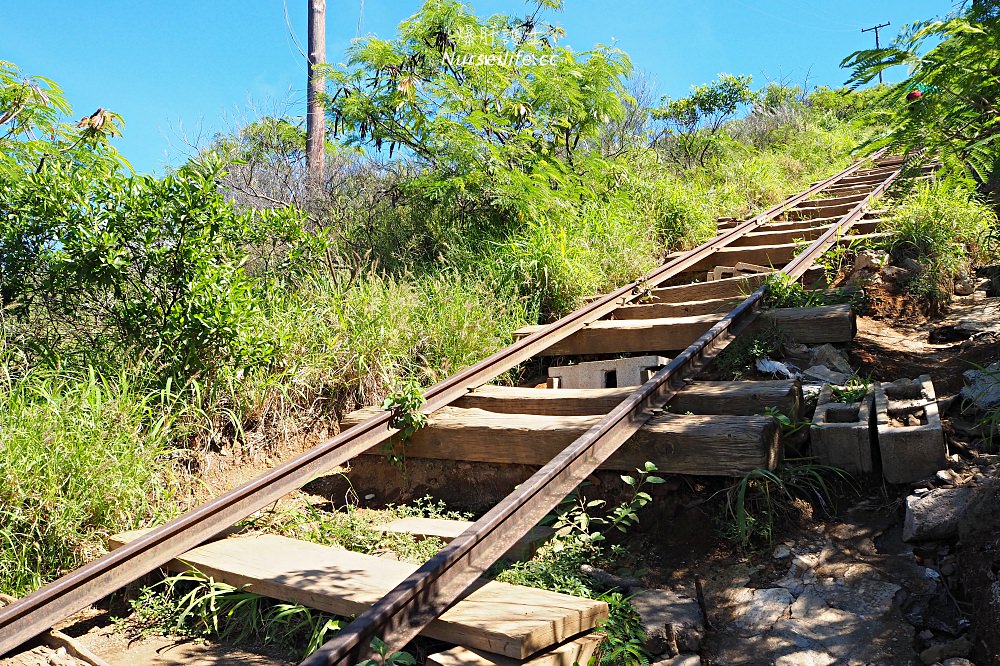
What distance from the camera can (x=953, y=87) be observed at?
14.5 feet

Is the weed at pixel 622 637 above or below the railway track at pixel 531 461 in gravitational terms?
below

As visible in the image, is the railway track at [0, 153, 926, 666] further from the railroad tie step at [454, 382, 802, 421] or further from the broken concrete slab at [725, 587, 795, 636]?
the broken concrete slab at [725, 587, 795, 636]

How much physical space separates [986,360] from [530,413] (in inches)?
111

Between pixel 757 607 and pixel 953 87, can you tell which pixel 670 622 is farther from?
pixel 953 87


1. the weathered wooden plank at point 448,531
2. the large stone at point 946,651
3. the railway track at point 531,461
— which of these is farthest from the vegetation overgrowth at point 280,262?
the large stone at point 946,651

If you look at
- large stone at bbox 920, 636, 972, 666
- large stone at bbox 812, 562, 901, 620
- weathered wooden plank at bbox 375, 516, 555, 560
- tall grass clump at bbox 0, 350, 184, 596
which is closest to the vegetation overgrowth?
tall grass clump at bbox 0, 350, 184, 596

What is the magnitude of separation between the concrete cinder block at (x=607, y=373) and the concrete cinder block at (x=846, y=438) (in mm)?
1365

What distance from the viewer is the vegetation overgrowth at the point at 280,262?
3871 mm

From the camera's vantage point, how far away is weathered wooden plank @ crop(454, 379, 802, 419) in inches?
156

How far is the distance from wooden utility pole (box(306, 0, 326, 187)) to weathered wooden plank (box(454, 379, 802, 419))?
5.47 m

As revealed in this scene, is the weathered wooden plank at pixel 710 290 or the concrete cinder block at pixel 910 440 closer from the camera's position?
the concrete cinder block at pixel 910 440

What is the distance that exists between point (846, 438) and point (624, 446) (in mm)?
1066

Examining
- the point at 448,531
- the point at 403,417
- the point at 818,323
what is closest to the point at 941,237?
the point at 818,323

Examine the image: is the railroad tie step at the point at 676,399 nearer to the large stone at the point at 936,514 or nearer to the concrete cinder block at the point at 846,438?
the concrete cinder block at the point at 846,438
